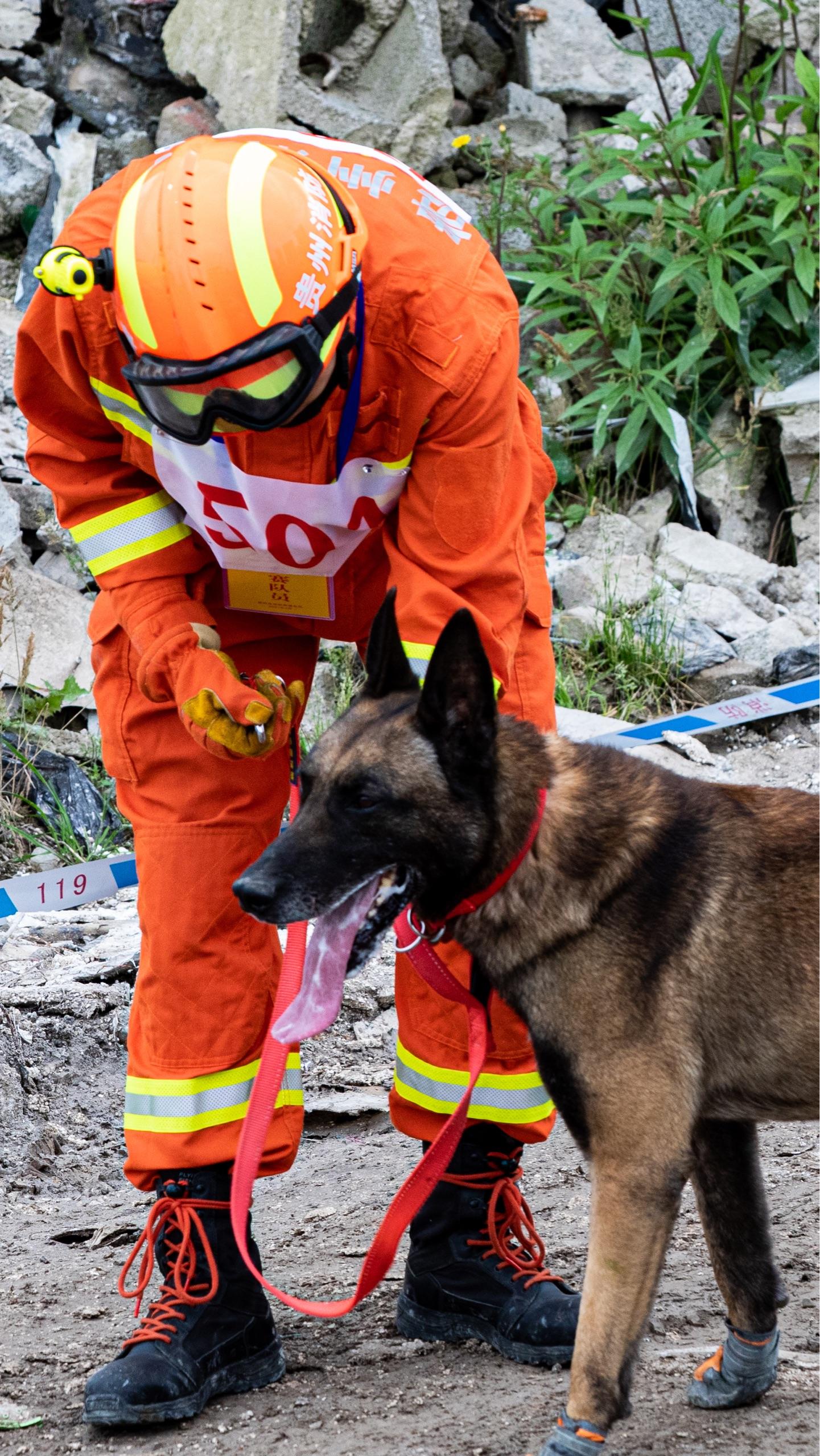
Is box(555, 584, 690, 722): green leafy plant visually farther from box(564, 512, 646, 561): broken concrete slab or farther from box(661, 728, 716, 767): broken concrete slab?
box(564, 512, 646, 561): broken concrete slab

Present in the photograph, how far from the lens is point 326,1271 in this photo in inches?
119

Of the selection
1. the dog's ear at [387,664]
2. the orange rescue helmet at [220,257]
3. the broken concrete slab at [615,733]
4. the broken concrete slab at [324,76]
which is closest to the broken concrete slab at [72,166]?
the broken concrete slab at [324,76]

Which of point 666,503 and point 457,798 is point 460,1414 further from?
point 666,503

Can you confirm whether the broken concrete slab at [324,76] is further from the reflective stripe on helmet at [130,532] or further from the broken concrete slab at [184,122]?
the reflective stripe on helmet at [130,532]

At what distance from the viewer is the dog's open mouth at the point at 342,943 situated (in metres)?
2.37

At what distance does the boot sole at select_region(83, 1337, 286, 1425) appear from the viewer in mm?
2447

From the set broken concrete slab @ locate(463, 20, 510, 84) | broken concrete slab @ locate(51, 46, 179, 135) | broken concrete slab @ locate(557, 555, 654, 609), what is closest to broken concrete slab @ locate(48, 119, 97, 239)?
broken concrete slab @ locate(51, 46, 179, 135)

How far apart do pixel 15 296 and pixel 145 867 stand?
5.70 metres

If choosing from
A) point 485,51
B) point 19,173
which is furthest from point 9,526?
point 485,51

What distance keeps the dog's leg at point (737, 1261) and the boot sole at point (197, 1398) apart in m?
0.79

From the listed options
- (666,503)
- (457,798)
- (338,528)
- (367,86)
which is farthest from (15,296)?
(457,798)

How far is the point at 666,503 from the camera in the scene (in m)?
7.05

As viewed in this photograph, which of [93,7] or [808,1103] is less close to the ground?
[93,7]

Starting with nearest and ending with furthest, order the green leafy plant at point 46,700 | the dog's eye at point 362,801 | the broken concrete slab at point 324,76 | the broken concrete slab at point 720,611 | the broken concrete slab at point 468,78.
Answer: the dog's eye at point 362,801 → the green leafy plant at point 46,700 → the broken concrete slab at point 720,611 → the broken concrete slab at point 324,76 → the broken concrete slab at point 468,78
